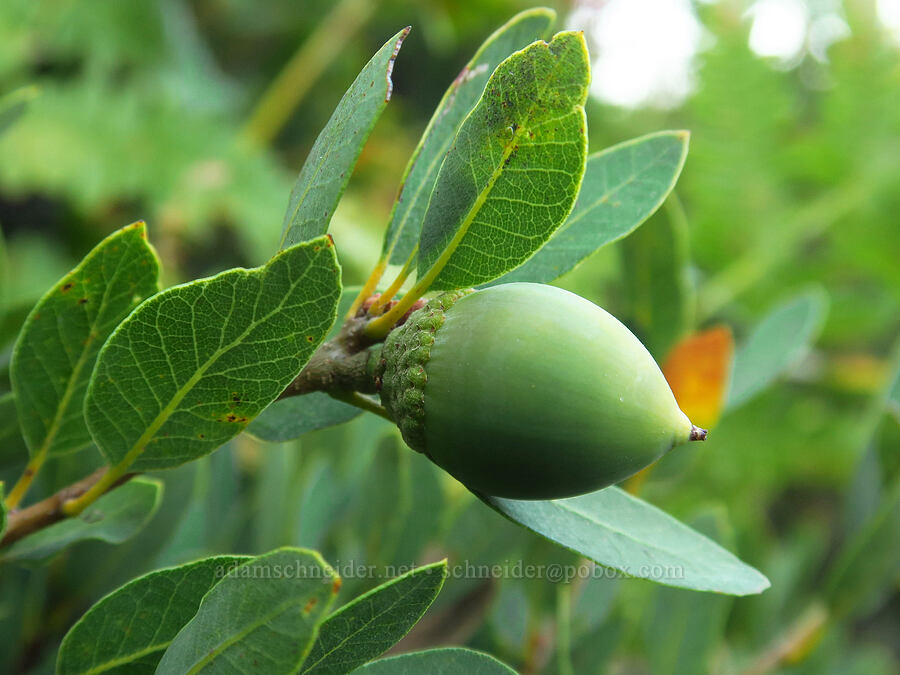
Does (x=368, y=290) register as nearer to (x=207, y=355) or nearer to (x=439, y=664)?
(x=207, y=355)

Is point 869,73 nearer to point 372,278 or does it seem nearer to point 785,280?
point 785,280

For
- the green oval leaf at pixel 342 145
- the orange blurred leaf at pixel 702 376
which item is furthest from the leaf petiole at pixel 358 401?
the orange blurred leaf at pixel 702 376

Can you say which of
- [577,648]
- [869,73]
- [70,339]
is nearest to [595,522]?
[70,339]

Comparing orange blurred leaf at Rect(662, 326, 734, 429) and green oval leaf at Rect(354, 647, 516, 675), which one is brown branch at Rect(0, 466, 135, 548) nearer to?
green oval leaf at Rect(354, 647, 516, 675)

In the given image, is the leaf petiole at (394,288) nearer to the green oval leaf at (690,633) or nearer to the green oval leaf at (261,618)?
the green oval leaf at (261,618)

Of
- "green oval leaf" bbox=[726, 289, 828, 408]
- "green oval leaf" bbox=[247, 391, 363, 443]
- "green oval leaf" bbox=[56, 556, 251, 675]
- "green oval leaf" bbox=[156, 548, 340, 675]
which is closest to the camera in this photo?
"green oval leaf" bbox=[156, 548, 340, 675]

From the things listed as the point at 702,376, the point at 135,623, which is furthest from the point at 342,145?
the point at 702,376

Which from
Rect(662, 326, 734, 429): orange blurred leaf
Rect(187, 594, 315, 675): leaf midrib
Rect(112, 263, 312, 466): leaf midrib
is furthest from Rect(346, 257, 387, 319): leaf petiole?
Rect(662, 326, 734, 429): orange blurred leaf
